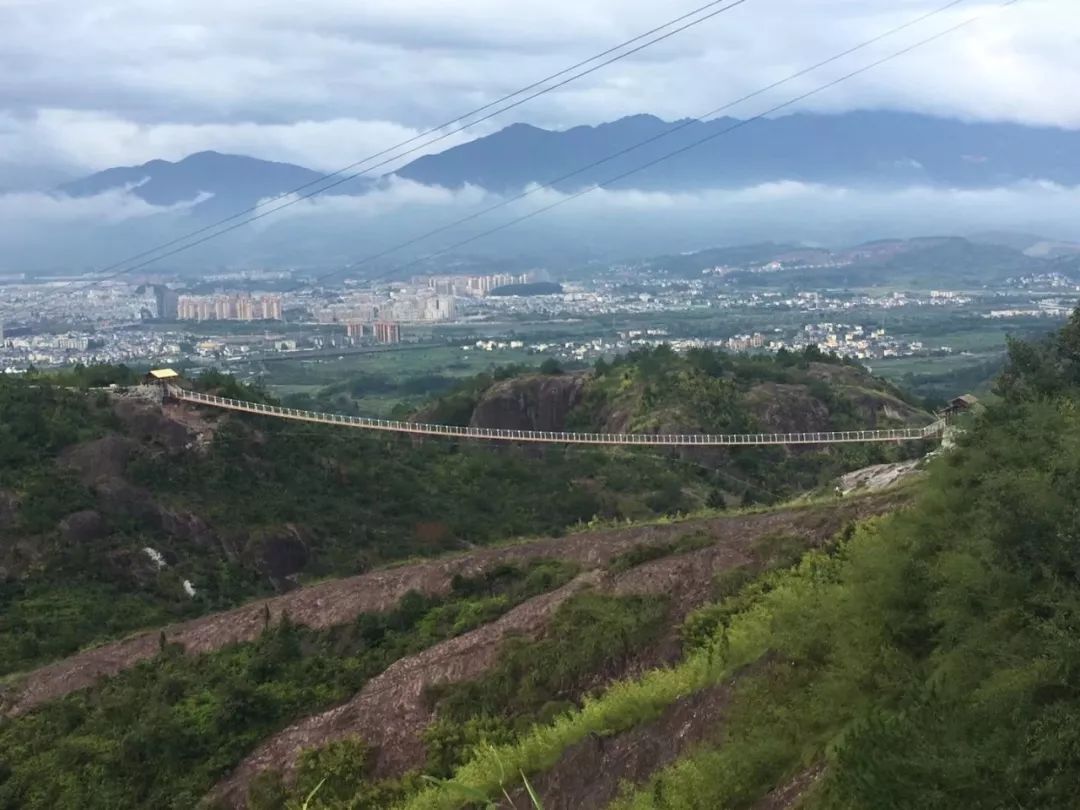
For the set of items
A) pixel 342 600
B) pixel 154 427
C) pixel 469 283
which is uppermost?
pixel 469 283

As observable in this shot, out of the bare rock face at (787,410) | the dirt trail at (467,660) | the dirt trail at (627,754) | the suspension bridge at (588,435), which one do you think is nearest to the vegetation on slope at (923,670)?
the dirt trail at (627,754)

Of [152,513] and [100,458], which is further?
[100,458]

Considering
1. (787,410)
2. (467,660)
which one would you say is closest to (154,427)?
(467,660)

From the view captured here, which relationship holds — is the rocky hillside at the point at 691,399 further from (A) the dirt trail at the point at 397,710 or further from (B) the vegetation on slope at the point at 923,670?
(B) the vegetation on slope at the point at 923,670

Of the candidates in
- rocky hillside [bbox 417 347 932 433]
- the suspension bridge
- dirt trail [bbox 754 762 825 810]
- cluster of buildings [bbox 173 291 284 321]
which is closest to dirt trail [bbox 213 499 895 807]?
dirt trail [bbox 754 762 825 810]

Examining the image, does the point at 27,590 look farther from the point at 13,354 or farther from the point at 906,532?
the point at 13,354

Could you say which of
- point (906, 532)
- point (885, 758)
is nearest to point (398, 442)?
point (906, 532)

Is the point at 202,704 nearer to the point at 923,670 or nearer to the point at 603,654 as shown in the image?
the point at 603,654
